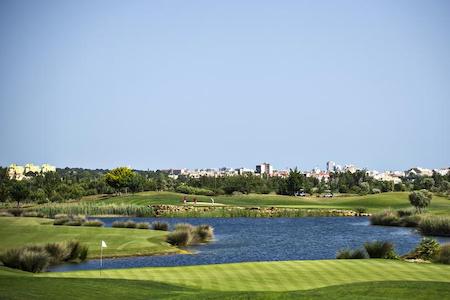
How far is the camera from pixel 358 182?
14900cm

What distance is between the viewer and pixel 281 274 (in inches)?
872

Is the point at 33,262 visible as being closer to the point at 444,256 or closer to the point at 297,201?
the point at 444,256

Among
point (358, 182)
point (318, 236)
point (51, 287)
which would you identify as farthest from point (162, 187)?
point (51, 287)

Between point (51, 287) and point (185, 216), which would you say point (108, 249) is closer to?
point (51, 287)

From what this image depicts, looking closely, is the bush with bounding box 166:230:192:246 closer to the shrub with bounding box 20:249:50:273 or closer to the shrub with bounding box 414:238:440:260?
the shrub with bounding box 20:249:50:273

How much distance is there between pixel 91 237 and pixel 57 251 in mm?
6822

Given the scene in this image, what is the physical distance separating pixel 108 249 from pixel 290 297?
21812 mm

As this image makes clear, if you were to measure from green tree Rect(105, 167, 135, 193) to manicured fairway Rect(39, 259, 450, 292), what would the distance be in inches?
3425

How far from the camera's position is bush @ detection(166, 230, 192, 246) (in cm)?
4119

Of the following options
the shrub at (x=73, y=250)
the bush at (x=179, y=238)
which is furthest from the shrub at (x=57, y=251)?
the bush at (x=179, y=238)

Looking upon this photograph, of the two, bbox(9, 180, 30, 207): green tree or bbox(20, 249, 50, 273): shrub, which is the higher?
bbox(9, 180, 30, 207): green tree

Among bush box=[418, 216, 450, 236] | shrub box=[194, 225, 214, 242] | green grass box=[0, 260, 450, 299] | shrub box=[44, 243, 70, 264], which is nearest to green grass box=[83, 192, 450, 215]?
bush box=[418, 216, 450, 236]

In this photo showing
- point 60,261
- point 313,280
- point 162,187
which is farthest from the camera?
point 162,187

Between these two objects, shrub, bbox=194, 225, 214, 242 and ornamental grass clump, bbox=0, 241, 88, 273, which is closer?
ornamental grass clump, bbox=0, 241, 88, 273
